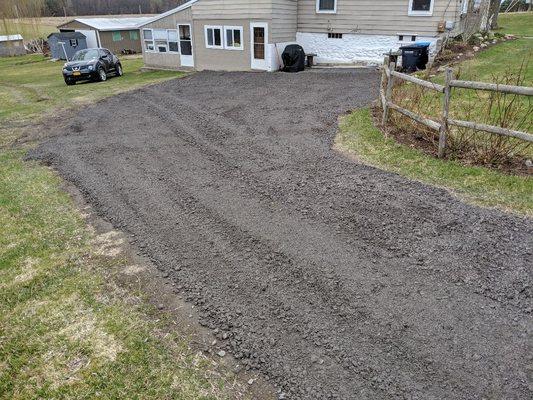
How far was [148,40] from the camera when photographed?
23.9 metres

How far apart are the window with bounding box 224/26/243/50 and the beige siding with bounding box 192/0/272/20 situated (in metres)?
0.56

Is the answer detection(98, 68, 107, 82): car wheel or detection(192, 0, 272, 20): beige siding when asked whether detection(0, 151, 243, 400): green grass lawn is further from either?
detection(98, 68, 107, 82): car wheel

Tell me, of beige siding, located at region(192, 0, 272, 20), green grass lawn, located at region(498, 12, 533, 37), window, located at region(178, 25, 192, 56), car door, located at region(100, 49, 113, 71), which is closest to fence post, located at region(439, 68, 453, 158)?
beige siding, located at region(192, 0, 272, 20)

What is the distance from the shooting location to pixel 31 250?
549 centimetres

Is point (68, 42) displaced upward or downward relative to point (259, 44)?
downward

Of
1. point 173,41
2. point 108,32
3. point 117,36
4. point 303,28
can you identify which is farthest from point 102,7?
point 303,28

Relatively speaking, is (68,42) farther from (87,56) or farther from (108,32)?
(87,56)

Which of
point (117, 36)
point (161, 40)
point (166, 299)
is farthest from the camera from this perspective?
point (117, 36)

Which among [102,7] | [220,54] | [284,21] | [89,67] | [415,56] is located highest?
[102,7]

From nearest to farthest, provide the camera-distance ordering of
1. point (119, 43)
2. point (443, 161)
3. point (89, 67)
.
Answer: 1. point (443, 161)
2. point (89, 67)
3. point (119, 43)

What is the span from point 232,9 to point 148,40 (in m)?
6.66

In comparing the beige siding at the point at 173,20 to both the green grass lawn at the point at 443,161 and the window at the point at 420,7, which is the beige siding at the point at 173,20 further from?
the green grass lawn at the point at 443,161

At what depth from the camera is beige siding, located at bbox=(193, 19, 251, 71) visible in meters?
20.0

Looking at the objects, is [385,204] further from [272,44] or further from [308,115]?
[272,44]
